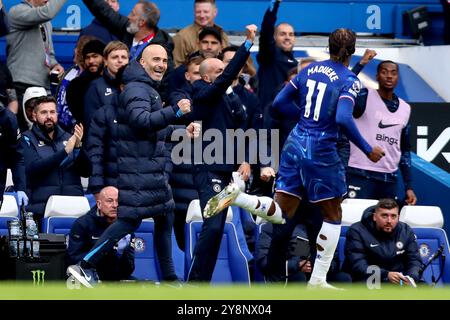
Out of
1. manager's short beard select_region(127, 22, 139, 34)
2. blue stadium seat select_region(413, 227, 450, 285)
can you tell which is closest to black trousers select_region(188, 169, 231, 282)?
blue stadium seat select_region(413, 227, 450, 285)

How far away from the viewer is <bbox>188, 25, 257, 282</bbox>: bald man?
A: 12430 mm

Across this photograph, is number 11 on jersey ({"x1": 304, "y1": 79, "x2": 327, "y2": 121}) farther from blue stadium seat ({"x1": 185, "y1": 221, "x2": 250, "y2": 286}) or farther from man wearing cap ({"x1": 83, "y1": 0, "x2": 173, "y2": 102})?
man wearing cap ({"x1": 83, "y1": 0, "x2": 173, "y2": 102})

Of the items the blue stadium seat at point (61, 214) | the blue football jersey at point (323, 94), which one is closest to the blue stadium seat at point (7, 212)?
the blue stadium seat at point (61, 214)

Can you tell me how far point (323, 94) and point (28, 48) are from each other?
15.1 ft

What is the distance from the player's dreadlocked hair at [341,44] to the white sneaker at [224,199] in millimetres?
1345

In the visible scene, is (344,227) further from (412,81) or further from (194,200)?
(412,81)

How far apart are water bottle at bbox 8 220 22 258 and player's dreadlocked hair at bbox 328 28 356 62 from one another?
2870mm

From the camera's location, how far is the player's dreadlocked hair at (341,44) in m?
11.9

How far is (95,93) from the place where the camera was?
46.4 feet

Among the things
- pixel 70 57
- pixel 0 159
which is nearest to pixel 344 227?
pixel 0 159

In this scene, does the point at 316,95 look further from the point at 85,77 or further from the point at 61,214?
the point at 85,77

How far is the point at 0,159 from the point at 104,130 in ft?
3.19

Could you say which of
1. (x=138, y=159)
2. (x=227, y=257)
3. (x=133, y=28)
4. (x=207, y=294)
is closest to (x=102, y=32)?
(x=133, y=28)

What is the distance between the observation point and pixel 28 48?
50.8 feet
